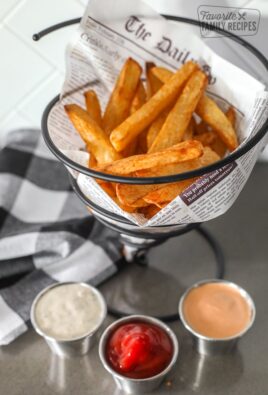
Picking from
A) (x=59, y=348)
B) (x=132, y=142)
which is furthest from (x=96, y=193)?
(x=59, y=348)

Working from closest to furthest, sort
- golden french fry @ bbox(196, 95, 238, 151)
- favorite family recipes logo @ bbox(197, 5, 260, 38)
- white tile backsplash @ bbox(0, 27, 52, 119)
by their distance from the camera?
golden french fry @ bbox(196, 95, 238, 151)
favorite family recipes logo @ bbox(197, 5, 260, 38)
white tile backsplash @ bbox(0, 27, 52, 119)

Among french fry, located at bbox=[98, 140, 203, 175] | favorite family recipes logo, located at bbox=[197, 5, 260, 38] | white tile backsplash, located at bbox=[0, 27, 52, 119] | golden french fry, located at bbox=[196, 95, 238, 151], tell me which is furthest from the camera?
white tile backsplash, located at bbox=[0, 27, 52, 119]

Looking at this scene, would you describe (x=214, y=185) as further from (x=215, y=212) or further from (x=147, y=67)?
(x=147, y=67)

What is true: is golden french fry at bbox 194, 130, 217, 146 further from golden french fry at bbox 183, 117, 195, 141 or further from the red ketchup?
the red ketchup

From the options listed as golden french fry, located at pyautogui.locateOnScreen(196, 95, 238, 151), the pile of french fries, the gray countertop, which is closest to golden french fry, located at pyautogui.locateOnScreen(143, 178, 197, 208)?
the pile of french fries

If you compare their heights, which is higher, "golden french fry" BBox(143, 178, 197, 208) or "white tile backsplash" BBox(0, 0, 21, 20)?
"white tile backsplash" BBox(0, 0, 21, 20)

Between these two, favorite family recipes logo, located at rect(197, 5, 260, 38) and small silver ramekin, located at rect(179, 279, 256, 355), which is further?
favorite family recipes logo, located at rect(197, 5, 260, 38)

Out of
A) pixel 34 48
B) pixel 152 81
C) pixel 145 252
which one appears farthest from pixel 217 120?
pixel 34 48
